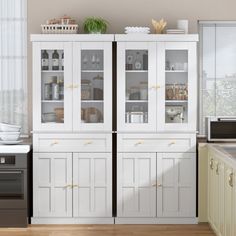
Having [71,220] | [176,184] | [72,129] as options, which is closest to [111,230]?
[71,220]

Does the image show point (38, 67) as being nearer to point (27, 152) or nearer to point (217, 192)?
point (27, 152)

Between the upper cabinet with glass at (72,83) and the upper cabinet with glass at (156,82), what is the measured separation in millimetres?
154

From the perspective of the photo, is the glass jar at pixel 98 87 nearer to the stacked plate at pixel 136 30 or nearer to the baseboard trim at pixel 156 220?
the stacked plate at pixel 136 30

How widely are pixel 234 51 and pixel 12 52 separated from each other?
2289 mm

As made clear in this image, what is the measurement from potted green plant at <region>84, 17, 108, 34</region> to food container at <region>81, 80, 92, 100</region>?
19.7 inches

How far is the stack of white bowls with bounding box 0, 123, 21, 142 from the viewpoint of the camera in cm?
593

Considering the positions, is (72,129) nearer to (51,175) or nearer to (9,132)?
(51,175)

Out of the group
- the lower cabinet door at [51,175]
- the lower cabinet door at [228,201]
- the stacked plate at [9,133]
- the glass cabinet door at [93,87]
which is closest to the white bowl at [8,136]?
the stacked plate at [9,133]

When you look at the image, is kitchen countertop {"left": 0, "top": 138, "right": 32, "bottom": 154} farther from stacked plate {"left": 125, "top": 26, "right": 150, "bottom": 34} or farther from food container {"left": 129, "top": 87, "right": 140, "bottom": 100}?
stacked plate {"left": 125, "top": 26, "right": 150, "bottom": 34}

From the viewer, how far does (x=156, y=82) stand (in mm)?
5879

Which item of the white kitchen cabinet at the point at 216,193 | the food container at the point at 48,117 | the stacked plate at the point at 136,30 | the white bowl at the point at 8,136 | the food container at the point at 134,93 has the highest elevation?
the stacked plate at the point at 136,30

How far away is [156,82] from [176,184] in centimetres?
100

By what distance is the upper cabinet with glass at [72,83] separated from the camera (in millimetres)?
5867

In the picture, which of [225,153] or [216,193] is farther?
[216,193]
